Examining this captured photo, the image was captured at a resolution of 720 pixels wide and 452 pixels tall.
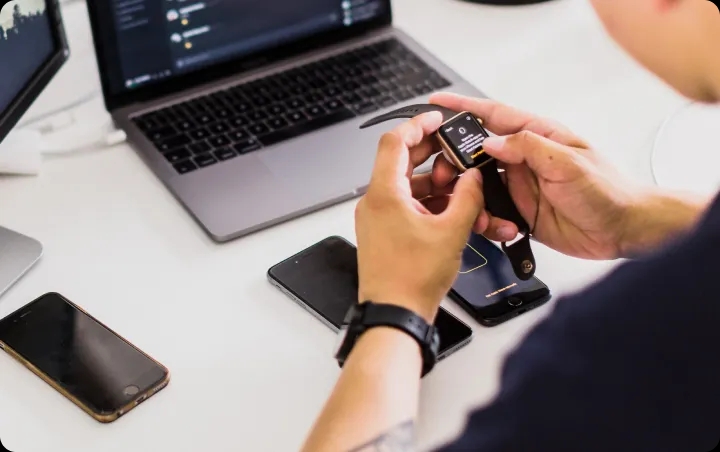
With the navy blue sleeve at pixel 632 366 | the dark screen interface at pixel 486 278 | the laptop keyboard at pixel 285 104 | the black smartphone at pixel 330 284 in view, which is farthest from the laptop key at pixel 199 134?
the navy blue sleeve at pixel 632 366

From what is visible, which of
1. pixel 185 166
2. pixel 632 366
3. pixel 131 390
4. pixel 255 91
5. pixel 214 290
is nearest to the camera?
pixel 632 366

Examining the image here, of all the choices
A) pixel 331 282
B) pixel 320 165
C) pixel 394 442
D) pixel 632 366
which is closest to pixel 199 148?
pixel 320 165

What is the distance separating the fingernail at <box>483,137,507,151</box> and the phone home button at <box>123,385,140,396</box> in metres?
0.35

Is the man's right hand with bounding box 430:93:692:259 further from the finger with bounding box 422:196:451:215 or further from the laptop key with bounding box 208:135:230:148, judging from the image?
the laptop key with bounding box 208:135:230:148

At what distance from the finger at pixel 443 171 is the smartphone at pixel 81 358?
289 mm

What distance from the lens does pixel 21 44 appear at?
0.86 meters

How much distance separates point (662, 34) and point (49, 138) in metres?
0.66

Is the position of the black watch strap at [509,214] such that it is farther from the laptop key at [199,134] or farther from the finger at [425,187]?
the laptop key at [199,134]

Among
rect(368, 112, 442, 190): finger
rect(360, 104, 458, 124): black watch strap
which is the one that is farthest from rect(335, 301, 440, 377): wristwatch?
rect(360, 104, 458, 124): black watch strap

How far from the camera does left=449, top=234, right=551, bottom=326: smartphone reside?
78cm

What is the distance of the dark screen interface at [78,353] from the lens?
705 millimetres

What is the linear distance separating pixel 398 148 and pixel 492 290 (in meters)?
0.15

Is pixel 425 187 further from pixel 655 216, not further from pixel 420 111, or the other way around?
pixel 655 216

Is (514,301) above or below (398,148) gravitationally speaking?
below
